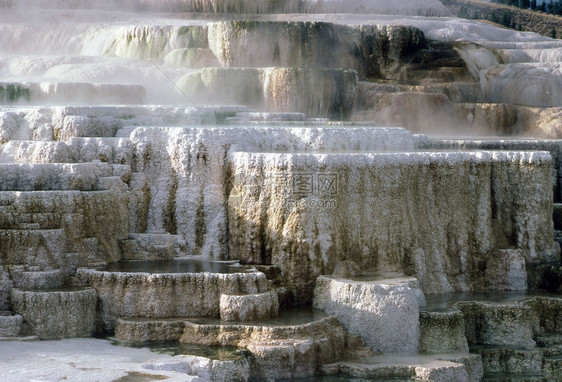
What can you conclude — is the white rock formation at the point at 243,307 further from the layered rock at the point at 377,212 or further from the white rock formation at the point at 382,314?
the layered rock at the point at 377,212

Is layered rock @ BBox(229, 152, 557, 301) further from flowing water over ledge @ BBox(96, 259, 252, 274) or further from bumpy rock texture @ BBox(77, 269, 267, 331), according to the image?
bumpy rock texture @ BBox(77, 269, 267, 331)

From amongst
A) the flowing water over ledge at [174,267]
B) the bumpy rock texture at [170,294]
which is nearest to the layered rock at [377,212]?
the flowing water over ledge at [174,267]

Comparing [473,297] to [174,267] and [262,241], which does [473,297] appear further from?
[174,267]

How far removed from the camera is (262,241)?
16094 mm

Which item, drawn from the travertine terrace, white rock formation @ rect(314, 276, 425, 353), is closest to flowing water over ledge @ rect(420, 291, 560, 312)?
the travertine terrace

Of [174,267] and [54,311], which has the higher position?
[174,267]

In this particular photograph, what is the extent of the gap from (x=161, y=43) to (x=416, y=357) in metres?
13.3

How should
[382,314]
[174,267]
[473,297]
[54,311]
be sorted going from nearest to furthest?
[54,311] → [382,314] → [174,267] → [473,297]

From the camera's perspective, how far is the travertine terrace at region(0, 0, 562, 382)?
1397 cm

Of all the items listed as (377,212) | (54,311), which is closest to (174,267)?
(54,311)

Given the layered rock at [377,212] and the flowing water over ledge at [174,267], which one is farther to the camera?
the layered rock at [377,212]

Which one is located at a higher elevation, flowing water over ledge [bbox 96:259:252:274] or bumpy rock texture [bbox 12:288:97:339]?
flowing water over ledge [bbox 96:259:252:274]

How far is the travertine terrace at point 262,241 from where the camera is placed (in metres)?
14.0

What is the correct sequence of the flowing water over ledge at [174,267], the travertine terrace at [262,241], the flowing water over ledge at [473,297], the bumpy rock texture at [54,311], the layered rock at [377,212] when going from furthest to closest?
the layered rock at [377,212], the flowing water over ledge at [473,297], the flowing water over ledge at [174,267], the bumpy rock texture at [54,311], the travertine terrace at [262,241]
